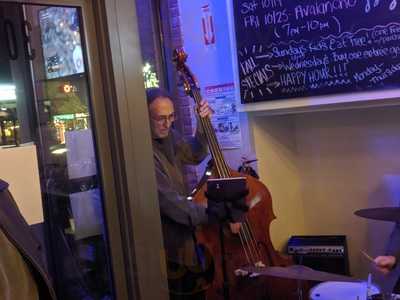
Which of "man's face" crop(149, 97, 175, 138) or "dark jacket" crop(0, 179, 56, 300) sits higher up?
"man's face" crop(149, 97, 175, 138)

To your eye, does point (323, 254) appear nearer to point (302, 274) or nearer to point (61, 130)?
point (302, 274)

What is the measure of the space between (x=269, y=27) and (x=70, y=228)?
1385mm

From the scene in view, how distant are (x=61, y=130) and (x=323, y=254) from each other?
150cm

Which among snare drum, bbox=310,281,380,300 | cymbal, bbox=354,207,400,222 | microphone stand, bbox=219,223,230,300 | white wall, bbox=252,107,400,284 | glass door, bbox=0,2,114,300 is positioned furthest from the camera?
white wall, bbox=252,107,400,284

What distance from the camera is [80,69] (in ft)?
5.55

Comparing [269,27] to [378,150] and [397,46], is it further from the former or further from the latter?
[378,150]

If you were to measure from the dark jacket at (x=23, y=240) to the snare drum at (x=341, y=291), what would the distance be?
1076 mm

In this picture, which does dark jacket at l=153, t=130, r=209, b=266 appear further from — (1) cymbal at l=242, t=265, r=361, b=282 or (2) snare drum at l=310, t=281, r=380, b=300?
(2) snare drum at l=310, t=281, r=380, b=300

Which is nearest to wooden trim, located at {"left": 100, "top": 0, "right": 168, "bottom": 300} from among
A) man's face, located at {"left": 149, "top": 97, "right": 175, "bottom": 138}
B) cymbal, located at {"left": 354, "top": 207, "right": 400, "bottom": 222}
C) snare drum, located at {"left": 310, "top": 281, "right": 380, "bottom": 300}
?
man's face, located at {"left": 149, "top": 97, "right": 175, "bottom": 138}

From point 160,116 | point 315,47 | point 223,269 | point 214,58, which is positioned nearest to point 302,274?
point 223,269

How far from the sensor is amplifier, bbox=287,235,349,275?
2.59 meters

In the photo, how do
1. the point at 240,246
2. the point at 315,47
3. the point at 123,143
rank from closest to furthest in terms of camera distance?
the point at 123,143, the point at 240,246, the point at 315,47

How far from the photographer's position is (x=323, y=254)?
8.56 feet

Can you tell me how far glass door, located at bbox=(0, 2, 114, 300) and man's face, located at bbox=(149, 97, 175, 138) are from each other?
1.39ft
